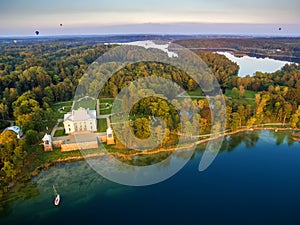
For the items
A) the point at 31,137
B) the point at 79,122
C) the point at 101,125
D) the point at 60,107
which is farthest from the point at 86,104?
the point at 31,137

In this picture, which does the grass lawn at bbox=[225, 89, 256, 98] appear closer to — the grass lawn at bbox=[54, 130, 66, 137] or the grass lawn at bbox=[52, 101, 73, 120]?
the grass lawn at bbox=[52, 101, 73, 120]

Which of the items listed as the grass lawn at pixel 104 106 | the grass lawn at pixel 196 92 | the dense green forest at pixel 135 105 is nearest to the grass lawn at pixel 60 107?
the dense green forest at pixel 135 105

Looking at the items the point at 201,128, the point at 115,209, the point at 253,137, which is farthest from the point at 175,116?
the point at 115,209

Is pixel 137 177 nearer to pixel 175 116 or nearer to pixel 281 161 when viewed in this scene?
pixel 175 116

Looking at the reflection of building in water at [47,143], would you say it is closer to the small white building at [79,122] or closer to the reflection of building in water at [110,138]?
the small white building at [79,122]

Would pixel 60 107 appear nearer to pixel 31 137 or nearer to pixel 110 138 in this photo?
pixel 31 137

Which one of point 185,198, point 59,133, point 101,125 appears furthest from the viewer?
point 101,125

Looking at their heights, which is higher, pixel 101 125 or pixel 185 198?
pixel 101 125
